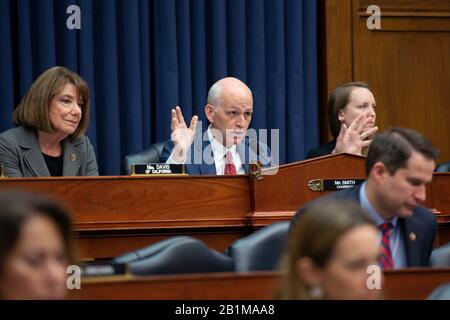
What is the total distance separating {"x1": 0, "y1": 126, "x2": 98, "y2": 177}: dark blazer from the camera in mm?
4617

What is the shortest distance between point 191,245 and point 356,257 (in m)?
0.81

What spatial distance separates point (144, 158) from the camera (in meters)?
4.92

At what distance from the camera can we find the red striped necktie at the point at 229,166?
497 cm

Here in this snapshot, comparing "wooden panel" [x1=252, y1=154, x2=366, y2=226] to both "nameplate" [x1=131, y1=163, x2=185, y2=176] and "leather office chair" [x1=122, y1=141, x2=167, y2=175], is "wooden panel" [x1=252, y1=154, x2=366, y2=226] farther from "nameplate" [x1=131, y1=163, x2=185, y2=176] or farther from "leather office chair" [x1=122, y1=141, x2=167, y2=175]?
"leather office chair" [x1=122, y1=141, x2=167, y2=175]

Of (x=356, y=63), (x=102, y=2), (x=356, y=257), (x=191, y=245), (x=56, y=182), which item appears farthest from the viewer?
(x=356, y=63)

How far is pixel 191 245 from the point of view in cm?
296

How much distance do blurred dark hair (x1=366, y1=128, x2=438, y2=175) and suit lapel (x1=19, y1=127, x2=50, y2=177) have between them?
1883mm

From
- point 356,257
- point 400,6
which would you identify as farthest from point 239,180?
point 400,6

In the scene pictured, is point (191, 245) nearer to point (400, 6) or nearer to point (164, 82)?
point (164, 82)

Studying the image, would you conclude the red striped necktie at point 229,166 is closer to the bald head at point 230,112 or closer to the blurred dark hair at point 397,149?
the bald head at point 230,112

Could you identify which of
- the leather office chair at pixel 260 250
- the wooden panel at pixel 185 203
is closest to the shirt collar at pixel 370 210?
the leather office chair at pixel 260 250

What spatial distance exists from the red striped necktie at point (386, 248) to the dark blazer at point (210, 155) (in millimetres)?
1523

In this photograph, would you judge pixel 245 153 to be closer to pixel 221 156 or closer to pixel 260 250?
pixel 221 156

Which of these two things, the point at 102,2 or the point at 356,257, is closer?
the point at 356,257
